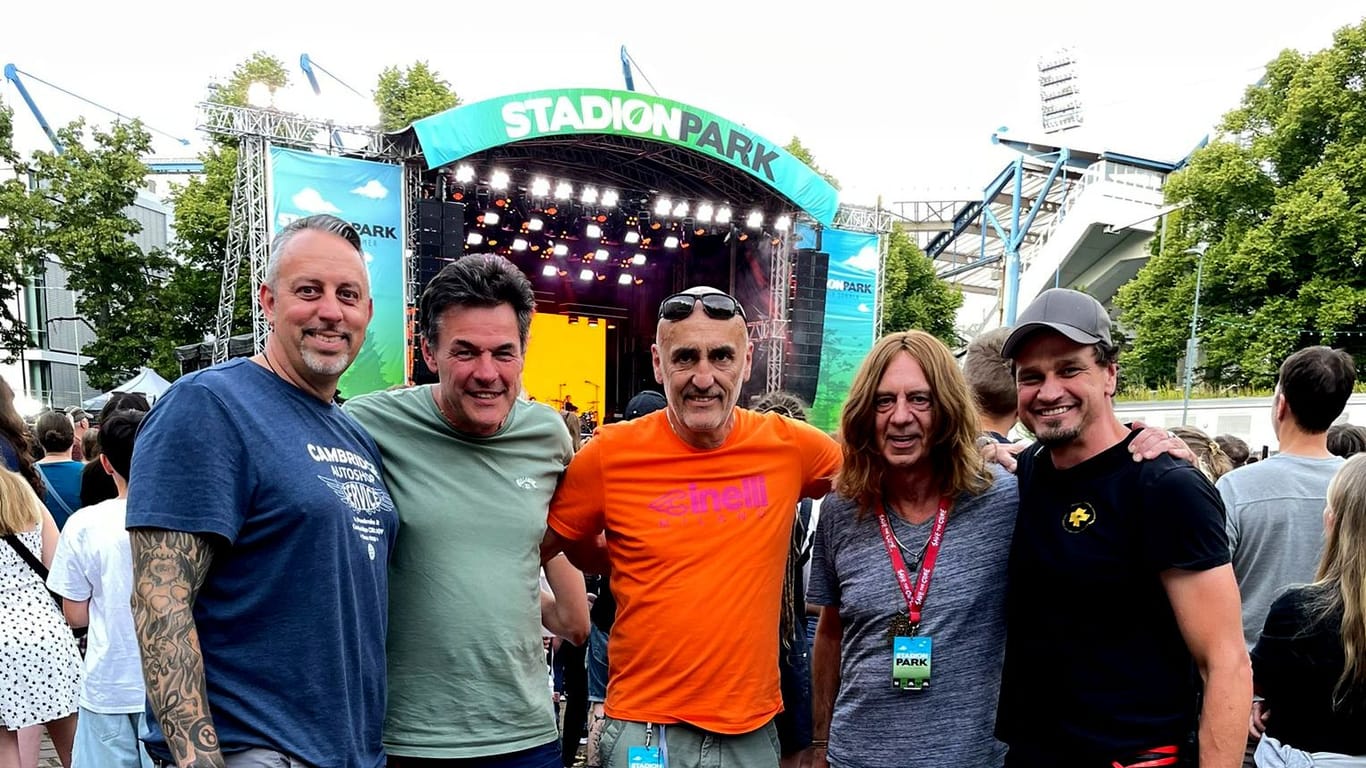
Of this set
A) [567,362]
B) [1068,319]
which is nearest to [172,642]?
[1068,319]

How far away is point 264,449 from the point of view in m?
1.71

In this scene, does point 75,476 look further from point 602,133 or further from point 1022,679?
point 602,133

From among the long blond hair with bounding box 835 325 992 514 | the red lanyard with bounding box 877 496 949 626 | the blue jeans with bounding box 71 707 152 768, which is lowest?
the blue jeans with bounding box 71 707 152 768

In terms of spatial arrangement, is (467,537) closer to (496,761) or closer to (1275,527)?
(496,761)

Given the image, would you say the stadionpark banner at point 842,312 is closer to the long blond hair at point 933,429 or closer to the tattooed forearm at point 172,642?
the long blond hair at point 933,429

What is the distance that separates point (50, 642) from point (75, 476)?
194 centimetres

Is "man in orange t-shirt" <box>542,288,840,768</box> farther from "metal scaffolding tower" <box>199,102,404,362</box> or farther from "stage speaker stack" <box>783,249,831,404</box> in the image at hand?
"stage speaker stack" <box>783,249,831,404</box>

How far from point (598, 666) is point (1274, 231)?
23.3 metres

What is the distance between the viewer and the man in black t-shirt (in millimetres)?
1807

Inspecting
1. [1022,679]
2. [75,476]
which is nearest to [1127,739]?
[1022,679]

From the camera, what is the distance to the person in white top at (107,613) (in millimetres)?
2957

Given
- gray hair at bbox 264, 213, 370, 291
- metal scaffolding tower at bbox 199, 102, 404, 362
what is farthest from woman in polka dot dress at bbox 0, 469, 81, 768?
metal scaffolding tower at bbox 199, 102, 404, 362

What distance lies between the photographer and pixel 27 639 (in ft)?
10.8

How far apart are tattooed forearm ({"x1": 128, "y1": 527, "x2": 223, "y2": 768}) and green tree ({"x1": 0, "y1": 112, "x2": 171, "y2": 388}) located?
25.5m
